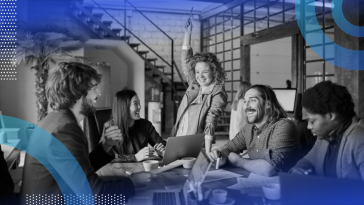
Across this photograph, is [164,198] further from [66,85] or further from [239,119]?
[239,119]

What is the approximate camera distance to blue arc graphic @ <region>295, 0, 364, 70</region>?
3804mm

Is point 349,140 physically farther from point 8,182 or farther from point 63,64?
point 8,182

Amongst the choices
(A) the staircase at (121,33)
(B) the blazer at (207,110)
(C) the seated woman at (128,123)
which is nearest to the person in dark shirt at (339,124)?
(B) the blazer at (207,110)

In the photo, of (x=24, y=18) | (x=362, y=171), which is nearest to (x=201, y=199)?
(x=362, y=171)

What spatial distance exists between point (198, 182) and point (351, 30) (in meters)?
3.53

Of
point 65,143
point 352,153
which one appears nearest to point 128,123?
point 65,143

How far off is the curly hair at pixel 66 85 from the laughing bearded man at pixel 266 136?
0.93m

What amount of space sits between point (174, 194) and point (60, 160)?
1.56 feet

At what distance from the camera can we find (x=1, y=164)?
154cm

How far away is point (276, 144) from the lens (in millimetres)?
1825

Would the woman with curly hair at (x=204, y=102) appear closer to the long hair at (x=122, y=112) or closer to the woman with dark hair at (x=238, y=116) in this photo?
the long hair at (x=122, y=112)

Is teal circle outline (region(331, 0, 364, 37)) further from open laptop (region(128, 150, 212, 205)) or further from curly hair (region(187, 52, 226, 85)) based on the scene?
open laptop (region(128, 150, 212, 205))

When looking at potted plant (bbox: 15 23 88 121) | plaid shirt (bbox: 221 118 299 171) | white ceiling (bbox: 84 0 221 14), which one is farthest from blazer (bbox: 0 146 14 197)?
white ceiling (bbox: 84 0 221 14)

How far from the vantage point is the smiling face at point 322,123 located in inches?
55.1
